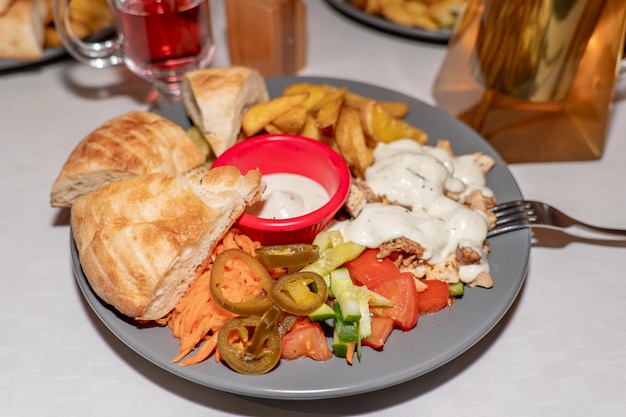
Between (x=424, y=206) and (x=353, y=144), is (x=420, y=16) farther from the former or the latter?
(x=424, y=206)

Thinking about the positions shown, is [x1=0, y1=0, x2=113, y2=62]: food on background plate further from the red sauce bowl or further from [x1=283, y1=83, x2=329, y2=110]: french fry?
the red sauce bowl

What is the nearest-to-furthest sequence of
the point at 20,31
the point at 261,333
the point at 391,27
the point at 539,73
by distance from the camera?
the point at 261,333, the point at 539,73, the point at 20,31, the point at 391,27

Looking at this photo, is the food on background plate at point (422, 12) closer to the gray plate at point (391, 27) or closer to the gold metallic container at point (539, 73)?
the gray plate at point (391, 27)

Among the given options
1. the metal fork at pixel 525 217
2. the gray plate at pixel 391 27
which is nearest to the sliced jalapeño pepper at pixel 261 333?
the metal fork at pixel 525 217

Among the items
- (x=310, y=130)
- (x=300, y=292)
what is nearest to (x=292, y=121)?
(x=310, y=130)

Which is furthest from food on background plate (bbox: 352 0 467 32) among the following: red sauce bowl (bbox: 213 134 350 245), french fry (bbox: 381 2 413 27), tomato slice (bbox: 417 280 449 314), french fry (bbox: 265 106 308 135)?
tomato slice (bbox: 417 280 449 314)
